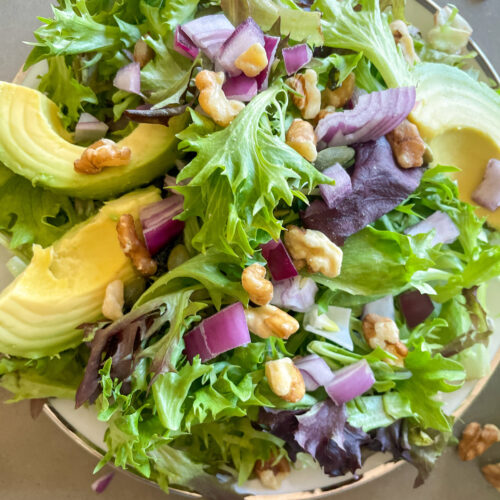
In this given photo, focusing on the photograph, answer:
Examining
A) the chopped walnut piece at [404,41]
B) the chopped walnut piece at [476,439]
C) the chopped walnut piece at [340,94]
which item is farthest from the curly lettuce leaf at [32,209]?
the chopped walnut piece at [476,439]

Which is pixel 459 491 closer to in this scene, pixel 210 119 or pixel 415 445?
pixel 415 445

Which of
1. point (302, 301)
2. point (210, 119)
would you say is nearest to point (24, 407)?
point (302, 301)

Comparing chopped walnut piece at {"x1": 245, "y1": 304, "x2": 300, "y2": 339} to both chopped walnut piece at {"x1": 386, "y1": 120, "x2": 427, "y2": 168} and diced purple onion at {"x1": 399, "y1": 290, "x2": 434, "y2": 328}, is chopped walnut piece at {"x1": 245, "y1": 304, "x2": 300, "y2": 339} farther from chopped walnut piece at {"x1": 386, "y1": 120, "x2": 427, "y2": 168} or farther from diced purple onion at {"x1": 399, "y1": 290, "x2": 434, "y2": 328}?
chopped walnut piece at {"x1": 386, "y1": 120, "x2": 427, "y2": 168}

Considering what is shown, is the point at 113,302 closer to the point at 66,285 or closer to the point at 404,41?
the point at 66,285

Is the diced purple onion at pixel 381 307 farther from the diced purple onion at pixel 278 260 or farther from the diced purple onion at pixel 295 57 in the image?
the diced purple onion at pixel 295 57

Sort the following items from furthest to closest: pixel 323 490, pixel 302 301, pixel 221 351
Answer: pixel 323 490 < pixel 302 301 < pixel 221 351
